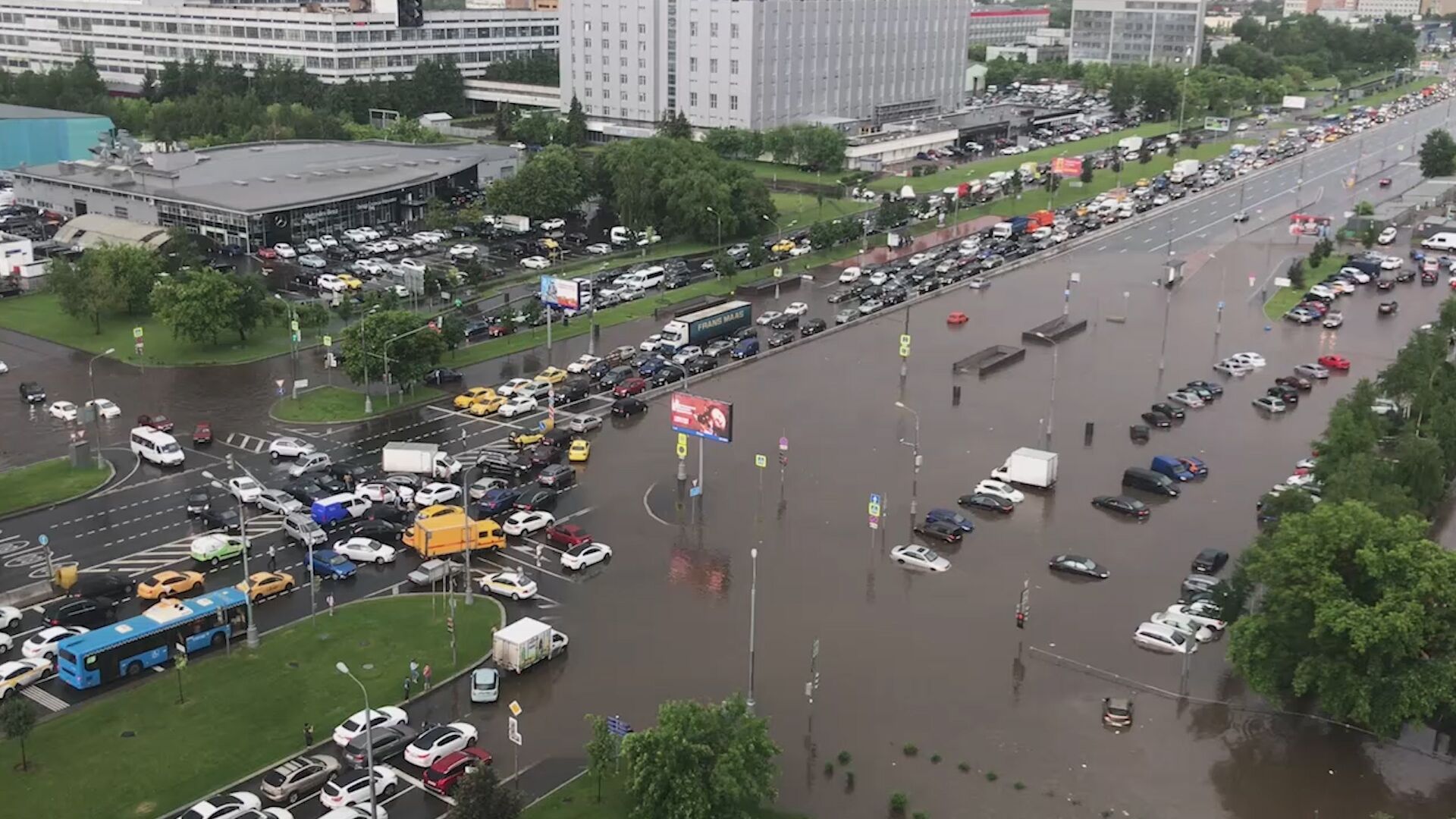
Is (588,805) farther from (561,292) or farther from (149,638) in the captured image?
(561,292)

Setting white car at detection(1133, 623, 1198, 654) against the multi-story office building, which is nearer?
white car at detection(1133, 623, 1198, 654)

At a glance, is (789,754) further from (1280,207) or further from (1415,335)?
(1280,207)

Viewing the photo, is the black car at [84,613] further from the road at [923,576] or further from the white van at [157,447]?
the white van at [157,447]

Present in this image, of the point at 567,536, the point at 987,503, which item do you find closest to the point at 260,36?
the point at 567,536

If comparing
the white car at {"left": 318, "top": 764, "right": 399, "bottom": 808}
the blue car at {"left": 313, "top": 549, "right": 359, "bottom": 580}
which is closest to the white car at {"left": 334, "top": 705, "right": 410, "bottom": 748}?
the white car at {"left": 318, "top": 764, "right": 399, "bottom": 808}

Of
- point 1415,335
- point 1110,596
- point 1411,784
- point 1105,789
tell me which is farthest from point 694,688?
point 1415,335

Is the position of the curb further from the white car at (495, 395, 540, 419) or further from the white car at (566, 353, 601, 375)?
the white car at (566, 353, 601, 375)

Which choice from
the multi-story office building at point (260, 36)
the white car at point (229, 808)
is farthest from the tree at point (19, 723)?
the multi-story office building at point (260, 36)
